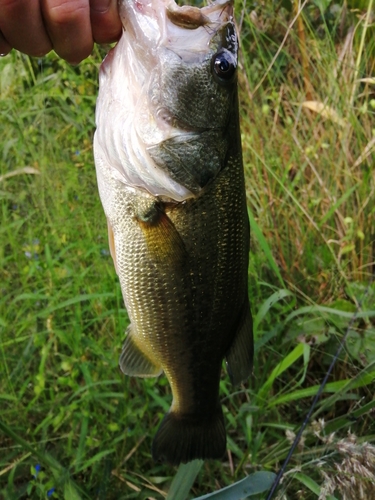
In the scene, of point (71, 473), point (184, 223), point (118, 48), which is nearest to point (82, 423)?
point (71, 473)

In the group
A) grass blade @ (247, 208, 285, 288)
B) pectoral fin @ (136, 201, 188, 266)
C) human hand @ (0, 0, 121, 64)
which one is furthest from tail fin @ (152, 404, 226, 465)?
human hand @ (0, 0, 121, 64)

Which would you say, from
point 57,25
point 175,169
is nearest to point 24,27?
point 57,25

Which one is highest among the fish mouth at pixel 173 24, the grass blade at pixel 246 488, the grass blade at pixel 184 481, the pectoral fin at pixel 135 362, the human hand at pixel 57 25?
the human hand at pixel 57 25

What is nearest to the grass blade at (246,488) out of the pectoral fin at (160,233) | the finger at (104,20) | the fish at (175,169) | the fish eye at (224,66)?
the fish at (175,169)

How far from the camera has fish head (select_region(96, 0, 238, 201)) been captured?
131cm

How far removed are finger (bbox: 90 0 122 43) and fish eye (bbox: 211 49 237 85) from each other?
0.24 m

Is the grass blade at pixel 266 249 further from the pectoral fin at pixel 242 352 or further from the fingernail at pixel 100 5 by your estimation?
Result: the fingernail at pixel 100 5

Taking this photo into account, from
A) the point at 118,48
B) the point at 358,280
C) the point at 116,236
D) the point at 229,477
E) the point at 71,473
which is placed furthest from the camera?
the point at 358,280

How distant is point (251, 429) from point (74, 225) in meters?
1.19

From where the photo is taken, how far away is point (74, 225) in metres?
2.49

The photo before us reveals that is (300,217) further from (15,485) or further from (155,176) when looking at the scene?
(15,485)

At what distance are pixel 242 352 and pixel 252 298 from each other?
782 mm

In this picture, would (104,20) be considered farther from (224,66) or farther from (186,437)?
(186,437)

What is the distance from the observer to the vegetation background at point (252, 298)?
194 cm
